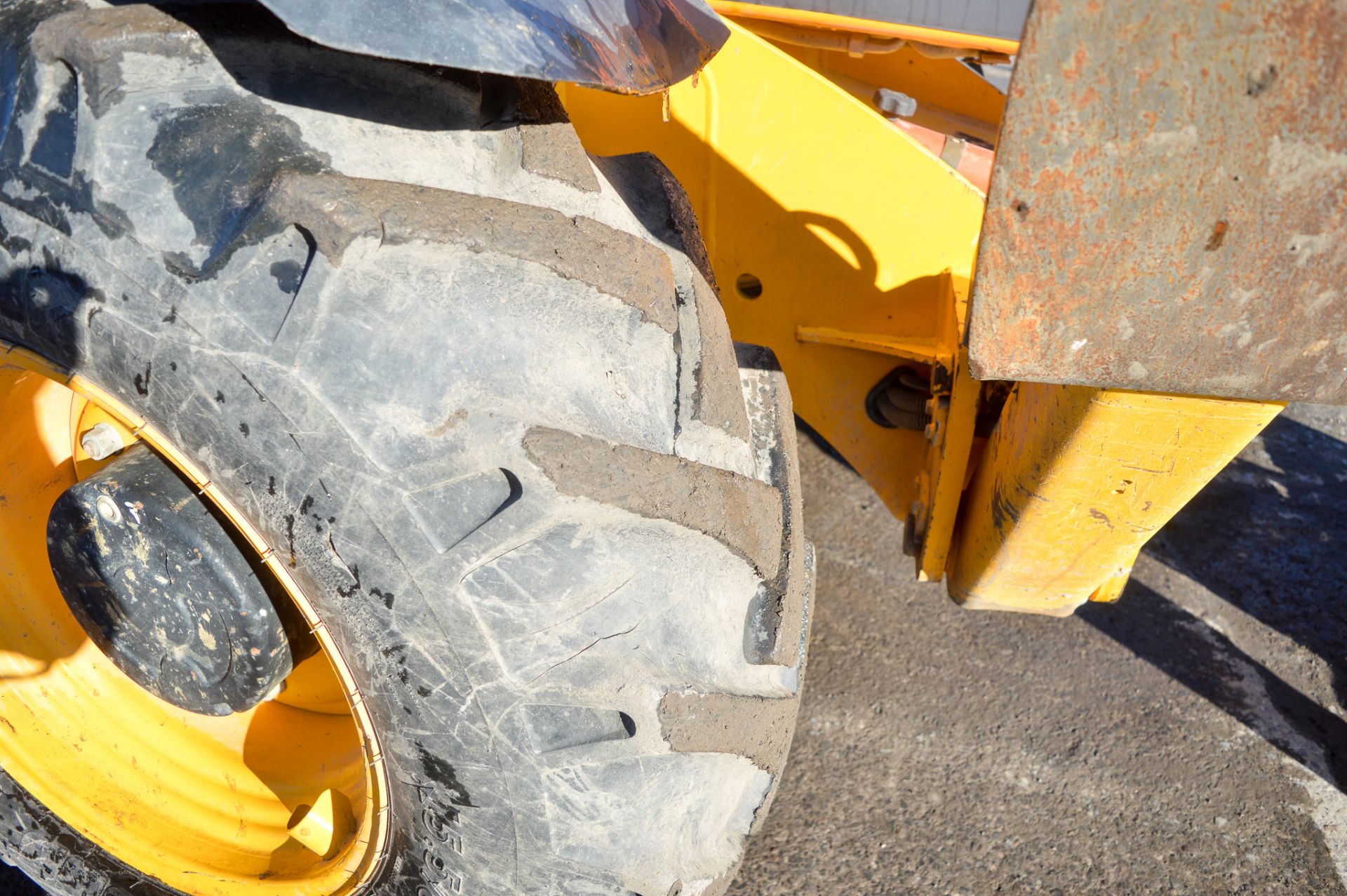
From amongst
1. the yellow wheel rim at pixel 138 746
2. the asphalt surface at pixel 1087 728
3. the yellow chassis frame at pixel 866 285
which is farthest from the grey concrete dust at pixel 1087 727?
the yellow wheel rim at pixel 138 746

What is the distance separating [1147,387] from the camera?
779 millimetres

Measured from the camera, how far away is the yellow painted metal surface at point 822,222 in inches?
55.0

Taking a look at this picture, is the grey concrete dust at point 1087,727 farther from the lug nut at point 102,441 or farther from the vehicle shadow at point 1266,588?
the lug nut at point 102,441

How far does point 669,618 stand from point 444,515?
0.79 ft

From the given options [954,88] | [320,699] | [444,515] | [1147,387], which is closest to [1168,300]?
[1147,387]

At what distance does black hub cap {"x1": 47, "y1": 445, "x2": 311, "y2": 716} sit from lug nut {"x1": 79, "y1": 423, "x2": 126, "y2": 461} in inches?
1.0

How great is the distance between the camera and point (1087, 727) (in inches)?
74.0

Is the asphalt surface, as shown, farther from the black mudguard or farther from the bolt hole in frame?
the black mudguard

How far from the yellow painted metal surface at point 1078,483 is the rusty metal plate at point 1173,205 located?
0.42ft

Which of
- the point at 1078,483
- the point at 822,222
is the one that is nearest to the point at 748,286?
the point at 822,222

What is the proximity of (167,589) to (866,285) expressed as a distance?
3.47ft

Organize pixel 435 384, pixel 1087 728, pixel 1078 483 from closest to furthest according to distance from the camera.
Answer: pixel 435 384 → pixel 1078 483 → pixel 1087 728

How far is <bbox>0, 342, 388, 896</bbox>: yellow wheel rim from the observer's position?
1.28 m

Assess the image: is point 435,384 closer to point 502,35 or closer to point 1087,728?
point 502,35
